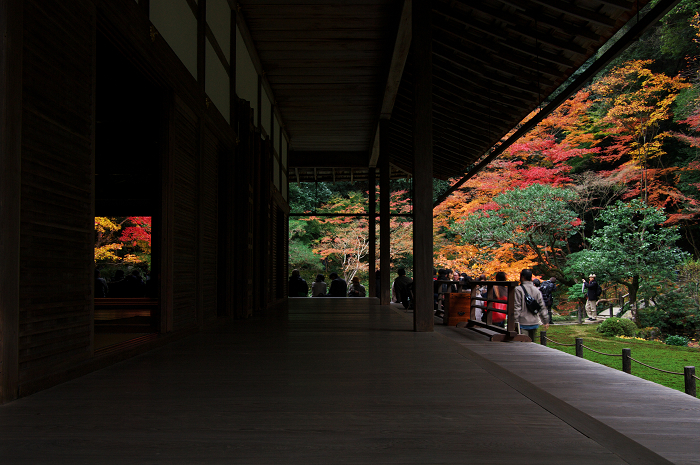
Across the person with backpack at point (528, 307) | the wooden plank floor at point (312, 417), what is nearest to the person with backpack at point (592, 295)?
the person with backpack at point (528, 307)

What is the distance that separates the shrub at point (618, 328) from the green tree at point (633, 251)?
3.52 ft

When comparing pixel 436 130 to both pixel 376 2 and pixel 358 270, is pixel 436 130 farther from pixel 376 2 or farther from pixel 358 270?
pixel 358 270

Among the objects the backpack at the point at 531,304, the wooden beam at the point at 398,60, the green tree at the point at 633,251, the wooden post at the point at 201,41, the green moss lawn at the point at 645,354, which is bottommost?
the green moss lawn at the point at 645,354

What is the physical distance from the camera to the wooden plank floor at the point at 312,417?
1564mm

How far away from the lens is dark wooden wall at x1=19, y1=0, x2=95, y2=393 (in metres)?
2.16

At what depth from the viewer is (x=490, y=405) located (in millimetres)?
2117

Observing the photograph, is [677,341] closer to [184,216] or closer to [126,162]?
[184,216]

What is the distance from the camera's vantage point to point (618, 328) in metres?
12.0

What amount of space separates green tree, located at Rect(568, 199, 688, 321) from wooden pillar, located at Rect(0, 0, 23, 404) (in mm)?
13531

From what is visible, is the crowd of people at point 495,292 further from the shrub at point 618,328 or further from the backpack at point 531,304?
the shrub at point 618,328

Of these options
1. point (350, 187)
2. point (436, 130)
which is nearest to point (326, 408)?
point (436, 130)

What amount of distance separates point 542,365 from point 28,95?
3.43 meters

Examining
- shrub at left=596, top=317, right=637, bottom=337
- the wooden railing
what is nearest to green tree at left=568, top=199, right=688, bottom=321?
shrub at left=596, top=317, right=637, bottom=337

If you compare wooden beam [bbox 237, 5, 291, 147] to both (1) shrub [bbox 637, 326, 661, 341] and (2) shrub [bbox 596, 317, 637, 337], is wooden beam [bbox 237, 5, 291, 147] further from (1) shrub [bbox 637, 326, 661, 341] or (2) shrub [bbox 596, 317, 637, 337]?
(1) shrub [bbox 637, 326, 661, 341]
